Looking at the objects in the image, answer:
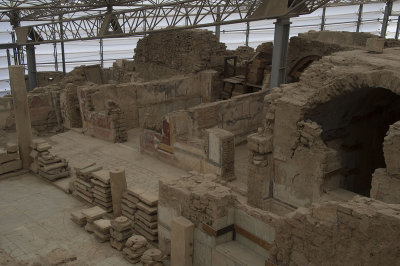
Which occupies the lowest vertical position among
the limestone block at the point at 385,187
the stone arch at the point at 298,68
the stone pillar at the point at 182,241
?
the stone pillar at the point at 182,241

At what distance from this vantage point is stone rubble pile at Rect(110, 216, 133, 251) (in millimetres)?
8156

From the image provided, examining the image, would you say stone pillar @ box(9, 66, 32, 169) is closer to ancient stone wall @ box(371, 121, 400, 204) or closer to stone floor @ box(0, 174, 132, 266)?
stone floor @ box(0, 174, 132, 266)

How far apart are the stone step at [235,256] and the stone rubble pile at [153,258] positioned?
119 cm

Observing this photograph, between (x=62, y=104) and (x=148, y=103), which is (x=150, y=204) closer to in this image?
(x=148, y=103)

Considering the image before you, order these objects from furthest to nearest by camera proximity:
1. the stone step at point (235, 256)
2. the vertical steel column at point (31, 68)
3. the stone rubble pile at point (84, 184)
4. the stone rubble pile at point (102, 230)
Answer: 1. the vertical steel column at point (31, 68)
2. the stone rubble pile at point (84, 184)
3. the stone rubble pile at point (102, 230)
4. the stone step at point (235, 256)

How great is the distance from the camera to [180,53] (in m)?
17.6

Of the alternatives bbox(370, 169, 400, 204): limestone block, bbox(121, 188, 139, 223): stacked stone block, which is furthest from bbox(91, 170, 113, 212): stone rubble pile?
bbox(370, 169, 400, 204): limestone block

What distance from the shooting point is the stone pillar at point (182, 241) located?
7035mm

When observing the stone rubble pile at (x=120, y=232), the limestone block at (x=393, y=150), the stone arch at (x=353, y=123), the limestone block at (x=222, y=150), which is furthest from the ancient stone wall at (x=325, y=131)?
the stone rubble pile at (x=120, y=232)

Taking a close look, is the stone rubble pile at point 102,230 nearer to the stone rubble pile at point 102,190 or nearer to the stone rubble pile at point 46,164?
the stone rubble pile at point 102,190

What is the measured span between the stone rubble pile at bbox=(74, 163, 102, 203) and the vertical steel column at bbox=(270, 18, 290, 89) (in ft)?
19.8

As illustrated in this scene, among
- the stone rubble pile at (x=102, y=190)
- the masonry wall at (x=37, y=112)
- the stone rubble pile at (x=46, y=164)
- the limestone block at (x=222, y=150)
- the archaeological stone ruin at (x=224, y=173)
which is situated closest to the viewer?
the archaeological stone ruin at (x=224, y=173)

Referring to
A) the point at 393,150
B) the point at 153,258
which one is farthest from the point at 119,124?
the point at 393,150

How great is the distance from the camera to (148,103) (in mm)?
15391
